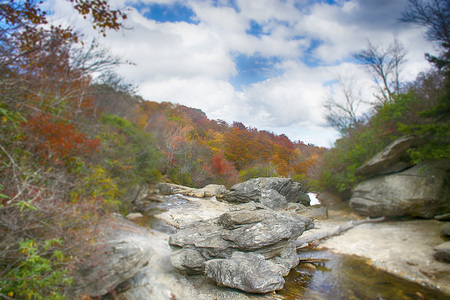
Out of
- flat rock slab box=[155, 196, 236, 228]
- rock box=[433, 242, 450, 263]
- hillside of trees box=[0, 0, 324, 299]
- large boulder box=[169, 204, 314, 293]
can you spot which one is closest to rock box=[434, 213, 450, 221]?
rock box=[433, 242, 450, 263]

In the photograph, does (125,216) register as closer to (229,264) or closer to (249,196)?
(229,264)

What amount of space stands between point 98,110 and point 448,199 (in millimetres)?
14379

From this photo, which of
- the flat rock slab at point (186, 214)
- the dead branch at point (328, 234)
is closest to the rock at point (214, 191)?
the flat rock slab at point (186, 214)

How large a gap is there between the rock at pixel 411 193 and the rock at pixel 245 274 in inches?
331

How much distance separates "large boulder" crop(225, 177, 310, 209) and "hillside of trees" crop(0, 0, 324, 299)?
42.5 ft

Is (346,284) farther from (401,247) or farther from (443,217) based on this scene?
(443,217)

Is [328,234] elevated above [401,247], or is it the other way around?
[401,247]

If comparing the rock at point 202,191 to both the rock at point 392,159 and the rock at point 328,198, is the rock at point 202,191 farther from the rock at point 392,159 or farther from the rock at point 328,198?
the rock at point 392,159

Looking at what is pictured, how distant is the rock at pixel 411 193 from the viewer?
10562mm

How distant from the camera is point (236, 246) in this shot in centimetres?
754

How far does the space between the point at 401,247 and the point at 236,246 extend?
20.8 ft

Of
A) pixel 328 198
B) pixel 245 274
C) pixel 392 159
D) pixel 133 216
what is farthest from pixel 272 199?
pixel 133 216

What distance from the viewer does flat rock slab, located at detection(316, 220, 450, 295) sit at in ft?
22.4

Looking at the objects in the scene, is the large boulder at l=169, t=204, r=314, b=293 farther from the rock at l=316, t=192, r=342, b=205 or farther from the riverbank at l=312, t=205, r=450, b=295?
the rock at l=316, t=192, r=342, b=205
